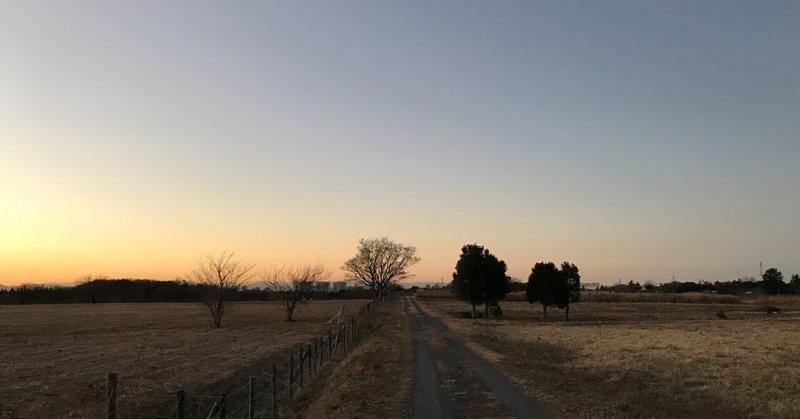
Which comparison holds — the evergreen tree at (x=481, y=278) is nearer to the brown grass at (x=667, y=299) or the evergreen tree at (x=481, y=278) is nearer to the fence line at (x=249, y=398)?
the fence line at (x=249, y=398)

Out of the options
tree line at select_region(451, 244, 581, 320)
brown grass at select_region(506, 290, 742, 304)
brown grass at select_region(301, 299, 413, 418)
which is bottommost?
brown grass at select_region(506, 290, 742, 304)

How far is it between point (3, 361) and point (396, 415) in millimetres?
24200

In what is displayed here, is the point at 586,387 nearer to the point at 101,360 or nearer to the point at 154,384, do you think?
the point at 154,384

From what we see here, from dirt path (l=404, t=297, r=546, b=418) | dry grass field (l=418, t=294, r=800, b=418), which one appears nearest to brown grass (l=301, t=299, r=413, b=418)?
dirt path (l=404, t=297, r=546, b=418)

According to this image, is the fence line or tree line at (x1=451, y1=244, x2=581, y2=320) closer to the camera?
the fence line

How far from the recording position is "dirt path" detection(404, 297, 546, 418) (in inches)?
476

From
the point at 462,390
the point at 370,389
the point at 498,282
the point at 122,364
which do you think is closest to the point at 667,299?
the point at 498,282

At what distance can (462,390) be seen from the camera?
1491 cm

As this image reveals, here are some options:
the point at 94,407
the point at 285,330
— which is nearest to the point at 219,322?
the point at 285,330

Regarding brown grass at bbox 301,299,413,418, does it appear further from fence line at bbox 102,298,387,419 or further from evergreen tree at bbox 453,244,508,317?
evergreen tree at bbox 453,244,508,317

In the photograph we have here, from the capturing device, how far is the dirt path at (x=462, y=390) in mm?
12094

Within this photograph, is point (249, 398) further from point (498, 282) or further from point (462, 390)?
point (498, 282)

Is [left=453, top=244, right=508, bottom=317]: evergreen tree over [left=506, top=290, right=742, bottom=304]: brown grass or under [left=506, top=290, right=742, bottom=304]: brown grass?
over

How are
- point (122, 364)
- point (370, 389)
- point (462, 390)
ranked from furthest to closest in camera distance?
point (122, 364) < point (370, 389) < point (462, 390)
